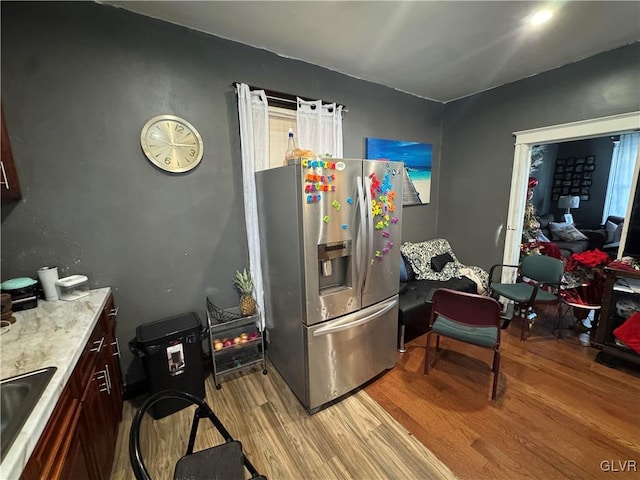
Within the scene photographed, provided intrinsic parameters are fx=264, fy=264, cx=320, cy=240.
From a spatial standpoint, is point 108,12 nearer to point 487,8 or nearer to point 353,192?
point 353,192

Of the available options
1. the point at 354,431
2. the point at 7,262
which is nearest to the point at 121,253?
the point at 7,262

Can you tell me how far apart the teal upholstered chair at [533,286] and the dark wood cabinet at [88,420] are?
3354mm

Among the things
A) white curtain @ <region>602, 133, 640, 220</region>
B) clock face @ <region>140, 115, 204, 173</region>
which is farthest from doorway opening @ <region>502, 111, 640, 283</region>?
white curtain @ <region>602, 133, 640, 220</region>

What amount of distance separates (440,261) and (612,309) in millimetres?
1502

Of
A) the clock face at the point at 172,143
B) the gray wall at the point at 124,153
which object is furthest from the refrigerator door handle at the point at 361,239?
the clock face at the point at 172,143

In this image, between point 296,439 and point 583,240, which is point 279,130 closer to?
point 296,439

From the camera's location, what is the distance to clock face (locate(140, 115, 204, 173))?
6.14ft

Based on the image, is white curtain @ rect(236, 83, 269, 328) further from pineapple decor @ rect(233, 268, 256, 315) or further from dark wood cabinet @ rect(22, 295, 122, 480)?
dark wood cabinet @ rect(22, 295, 122, 480)

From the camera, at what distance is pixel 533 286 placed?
294 centimetres

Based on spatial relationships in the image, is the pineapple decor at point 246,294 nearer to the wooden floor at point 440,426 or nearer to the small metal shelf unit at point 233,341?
the small metal shelf unit at point 233,341

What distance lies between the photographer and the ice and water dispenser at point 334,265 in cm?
182

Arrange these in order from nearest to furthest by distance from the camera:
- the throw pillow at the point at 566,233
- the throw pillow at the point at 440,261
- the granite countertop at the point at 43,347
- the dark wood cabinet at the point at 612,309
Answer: the granite countertop at the point at 43,347 < the dark wood cabinet at the point at 612,309 < the throw pillow at the point at 440,261 < the throw pillow at the point at 566,233

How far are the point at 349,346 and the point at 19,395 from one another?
1.64 m

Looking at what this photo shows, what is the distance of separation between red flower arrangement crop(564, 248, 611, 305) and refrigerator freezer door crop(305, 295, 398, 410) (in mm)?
2156
